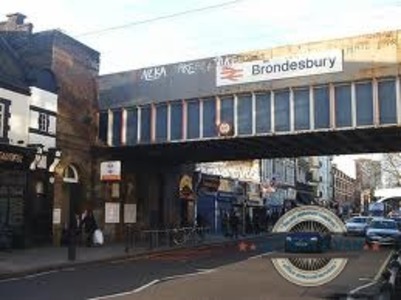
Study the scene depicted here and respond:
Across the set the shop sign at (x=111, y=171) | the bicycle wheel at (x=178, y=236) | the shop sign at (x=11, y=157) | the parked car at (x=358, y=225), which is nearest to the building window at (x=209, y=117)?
the shop sign at (x=111, y=171)

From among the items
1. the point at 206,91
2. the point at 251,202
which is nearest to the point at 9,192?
the point at 206,91

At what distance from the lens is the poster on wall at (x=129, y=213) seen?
131 feet

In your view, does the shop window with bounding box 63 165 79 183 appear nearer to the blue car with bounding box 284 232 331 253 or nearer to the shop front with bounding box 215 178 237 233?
the shop front with bounding box 215 178 237 233

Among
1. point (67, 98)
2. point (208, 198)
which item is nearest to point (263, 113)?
point (67, 98)

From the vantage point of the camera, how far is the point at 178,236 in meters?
38.9

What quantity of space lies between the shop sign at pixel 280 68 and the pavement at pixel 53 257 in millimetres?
8686

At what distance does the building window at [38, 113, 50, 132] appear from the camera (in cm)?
3244

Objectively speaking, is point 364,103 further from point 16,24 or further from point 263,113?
point 16,24

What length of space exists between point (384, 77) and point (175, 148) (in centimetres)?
1250

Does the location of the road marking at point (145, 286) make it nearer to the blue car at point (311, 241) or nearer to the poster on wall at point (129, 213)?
the blue car at point (311, 241)

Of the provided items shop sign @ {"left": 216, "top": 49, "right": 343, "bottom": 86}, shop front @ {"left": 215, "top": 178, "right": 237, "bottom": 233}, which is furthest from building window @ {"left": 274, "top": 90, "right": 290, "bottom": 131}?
shop front @ {"left": 215, "top": 178, "right": 237, "bottom": 233}

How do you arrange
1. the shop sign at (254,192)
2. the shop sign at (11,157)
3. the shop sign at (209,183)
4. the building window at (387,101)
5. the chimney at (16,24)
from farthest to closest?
the shop sign at (254,192), the shop sign at (209,183), the chimney at (16,24), the shop sign at (11,157), the building window at (387,101)

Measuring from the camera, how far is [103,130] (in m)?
37.5

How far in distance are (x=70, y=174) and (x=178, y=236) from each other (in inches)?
281
